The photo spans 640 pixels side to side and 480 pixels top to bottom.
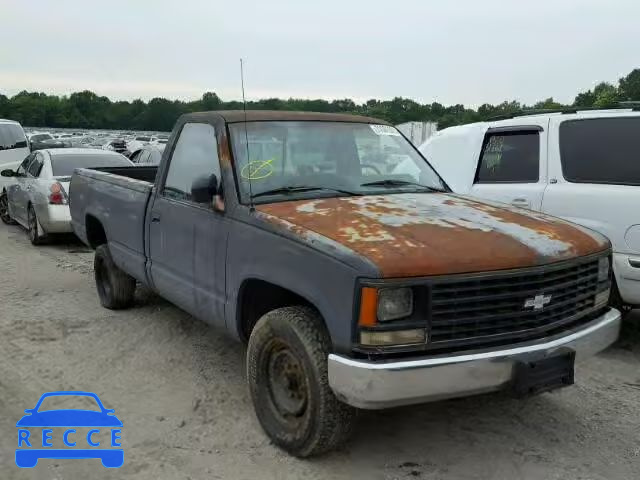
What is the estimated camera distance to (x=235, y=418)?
12.6 ft

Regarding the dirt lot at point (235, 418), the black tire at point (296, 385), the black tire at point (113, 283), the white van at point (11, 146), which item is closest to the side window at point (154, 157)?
the white van at point (11, 146)

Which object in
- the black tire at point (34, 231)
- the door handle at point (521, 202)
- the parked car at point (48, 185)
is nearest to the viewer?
the door handle at point (521, 202)

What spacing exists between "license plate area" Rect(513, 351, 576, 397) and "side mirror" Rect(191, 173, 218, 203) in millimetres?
2092

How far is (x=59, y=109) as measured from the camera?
9075cm

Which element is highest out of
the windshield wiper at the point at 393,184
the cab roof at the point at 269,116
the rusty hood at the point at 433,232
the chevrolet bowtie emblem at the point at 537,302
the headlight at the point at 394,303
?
the cab roof at the point at 269,116

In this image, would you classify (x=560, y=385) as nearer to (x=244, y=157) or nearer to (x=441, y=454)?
(x=441, y=454)

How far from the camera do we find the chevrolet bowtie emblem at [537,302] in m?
3.10

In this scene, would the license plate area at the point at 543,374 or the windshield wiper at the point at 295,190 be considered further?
the windshield wiper at the point at 295,190

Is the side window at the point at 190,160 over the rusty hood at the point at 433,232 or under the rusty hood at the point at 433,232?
over

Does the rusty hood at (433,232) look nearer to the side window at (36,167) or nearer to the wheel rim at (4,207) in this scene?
the side window at (36,167)

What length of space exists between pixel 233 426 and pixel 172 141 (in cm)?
227

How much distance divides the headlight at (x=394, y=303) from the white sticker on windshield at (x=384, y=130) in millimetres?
2127

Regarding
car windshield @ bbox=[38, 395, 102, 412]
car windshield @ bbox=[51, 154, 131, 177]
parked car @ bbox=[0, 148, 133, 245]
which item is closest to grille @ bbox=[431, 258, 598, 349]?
car windshield @ bbox=[38, 395, 102, 412]

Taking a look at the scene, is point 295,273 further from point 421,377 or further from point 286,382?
point 421,377
